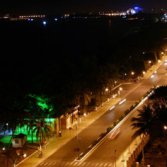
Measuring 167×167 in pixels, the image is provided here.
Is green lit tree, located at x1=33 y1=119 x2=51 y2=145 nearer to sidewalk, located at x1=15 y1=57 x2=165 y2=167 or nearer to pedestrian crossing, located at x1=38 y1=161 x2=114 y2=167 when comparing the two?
sidewalk, located at x1=15 y1=57 x2=165 y2=167


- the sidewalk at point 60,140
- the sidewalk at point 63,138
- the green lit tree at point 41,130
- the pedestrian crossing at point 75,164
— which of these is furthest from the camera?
the green lit tree at point 41,130

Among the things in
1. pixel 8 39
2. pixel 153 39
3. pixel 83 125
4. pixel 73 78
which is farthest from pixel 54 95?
pixel 8 39

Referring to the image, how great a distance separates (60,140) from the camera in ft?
152

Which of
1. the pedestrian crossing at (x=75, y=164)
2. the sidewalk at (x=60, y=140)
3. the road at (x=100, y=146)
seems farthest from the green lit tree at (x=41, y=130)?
the pedestrian crossing at (x=75, y=164)

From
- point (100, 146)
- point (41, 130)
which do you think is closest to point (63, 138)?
point (41, 130)

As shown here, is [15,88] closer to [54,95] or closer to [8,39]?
[54,95]

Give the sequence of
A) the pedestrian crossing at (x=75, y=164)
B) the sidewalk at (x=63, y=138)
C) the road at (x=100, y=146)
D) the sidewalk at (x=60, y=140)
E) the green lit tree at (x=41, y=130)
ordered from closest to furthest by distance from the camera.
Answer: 1. the pedestrian crossing at (x=75, y=164)
2. the road at (x=100, y=146)
3. the sidewalk at (x=60, y=140)
4. the sidewalk at (x=63, y=138)
5. the green lit tree at (x=41, y=130)

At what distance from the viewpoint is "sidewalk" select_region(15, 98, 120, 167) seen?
131 feet

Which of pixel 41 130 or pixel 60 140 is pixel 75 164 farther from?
pixel 60 140

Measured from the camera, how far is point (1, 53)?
466ft

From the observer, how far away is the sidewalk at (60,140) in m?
39.9

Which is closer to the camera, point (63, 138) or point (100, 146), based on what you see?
point (100, 146)

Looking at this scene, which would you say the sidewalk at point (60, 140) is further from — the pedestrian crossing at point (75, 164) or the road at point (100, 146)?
the pedestrian crossing at point (75, 164)

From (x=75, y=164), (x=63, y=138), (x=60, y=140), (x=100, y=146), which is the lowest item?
(x=75, y=164)
